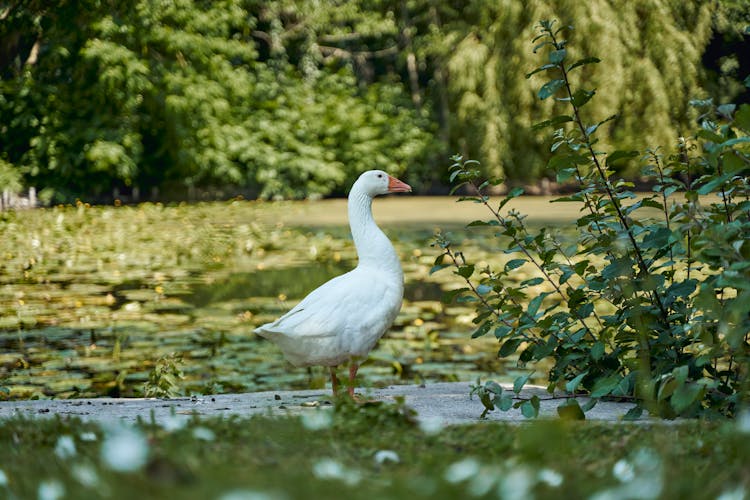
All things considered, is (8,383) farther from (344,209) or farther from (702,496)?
(344,209)

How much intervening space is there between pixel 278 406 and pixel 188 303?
12.6 ft

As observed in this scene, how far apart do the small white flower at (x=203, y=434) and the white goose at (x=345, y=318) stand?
1475mm

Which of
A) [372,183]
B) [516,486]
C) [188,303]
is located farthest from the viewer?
[188,303]

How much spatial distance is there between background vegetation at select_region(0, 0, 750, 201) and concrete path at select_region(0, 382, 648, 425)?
1106 centimetres

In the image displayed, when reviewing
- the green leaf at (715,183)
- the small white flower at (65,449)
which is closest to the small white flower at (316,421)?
the small white flower at (65,449)

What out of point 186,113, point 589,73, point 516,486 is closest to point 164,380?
point 516,486

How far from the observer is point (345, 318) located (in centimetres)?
367

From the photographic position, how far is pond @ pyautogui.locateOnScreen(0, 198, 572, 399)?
512cm

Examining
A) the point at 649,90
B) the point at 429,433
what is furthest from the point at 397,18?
the point at 429,433

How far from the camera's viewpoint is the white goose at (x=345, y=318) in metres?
3.63

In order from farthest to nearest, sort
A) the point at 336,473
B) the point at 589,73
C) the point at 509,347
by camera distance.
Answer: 1. the point at 589,73
2. the point at 509,347
3. the point at 336,473

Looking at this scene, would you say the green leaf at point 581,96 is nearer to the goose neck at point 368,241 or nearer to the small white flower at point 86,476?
the goose neck at point 368,241

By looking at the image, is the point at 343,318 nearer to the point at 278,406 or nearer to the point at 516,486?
the point at 278,406

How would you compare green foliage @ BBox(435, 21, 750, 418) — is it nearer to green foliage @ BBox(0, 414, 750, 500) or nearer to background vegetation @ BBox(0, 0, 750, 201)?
green foliage @ BBox(0, 414, 750, 500)
